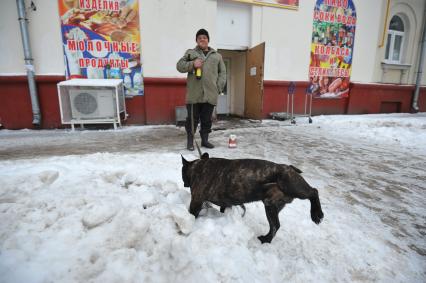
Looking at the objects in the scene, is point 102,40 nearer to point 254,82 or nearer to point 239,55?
point 254,82

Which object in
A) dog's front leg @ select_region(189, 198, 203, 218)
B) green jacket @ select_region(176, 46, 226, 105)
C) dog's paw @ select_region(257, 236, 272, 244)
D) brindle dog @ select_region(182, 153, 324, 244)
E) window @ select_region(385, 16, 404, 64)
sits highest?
window @ select_region(385, 16, 404, 64)

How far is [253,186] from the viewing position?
159cm

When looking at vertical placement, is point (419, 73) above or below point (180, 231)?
above

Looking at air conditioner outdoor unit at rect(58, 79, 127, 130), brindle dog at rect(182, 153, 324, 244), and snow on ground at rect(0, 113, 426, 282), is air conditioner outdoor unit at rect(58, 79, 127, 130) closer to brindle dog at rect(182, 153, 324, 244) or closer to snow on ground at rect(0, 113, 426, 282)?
snow on ground at rect(0, 113, 426, 282)

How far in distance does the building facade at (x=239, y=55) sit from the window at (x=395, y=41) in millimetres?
37

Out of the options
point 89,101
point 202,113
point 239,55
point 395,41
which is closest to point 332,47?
point 239,55

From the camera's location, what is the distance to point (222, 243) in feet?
5.15

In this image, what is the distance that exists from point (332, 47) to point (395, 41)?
3.56 m

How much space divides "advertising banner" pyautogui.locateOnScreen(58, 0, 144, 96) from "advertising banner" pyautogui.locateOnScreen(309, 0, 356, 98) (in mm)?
5850

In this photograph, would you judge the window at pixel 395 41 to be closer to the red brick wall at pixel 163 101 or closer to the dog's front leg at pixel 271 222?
the red brick wall at pixel 163 101

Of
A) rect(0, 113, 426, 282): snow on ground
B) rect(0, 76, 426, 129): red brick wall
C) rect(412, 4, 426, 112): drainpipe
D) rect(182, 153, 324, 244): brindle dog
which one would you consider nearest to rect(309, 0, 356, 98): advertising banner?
rect(0, 76, 426, 129): red brick wall

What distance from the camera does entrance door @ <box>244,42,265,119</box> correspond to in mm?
7051

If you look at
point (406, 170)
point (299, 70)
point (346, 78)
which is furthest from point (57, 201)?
point (346, 78)

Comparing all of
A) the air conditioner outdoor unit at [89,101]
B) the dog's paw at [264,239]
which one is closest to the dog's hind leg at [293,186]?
the dog's paw at [264,239]
